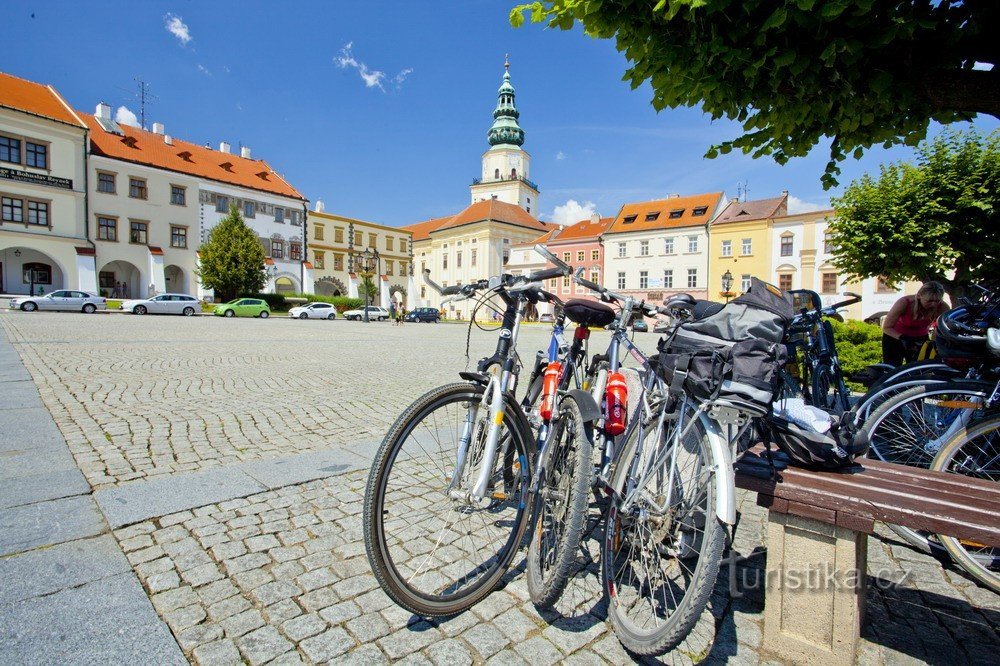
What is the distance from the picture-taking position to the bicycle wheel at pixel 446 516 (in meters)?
1.96

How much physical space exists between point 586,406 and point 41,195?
5001 centimetres

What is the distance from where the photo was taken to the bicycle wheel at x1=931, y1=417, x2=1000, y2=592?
2412 millimetres

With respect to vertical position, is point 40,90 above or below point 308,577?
above

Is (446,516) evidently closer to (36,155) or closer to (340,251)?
(36,155)

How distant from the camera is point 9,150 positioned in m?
36.0

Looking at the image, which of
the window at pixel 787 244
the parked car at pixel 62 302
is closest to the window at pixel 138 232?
the parked car at pixel 62 302

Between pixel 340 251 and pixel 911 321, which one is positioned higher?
pixel 340 251

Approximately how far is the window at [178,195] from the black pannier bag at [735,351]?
174 feet

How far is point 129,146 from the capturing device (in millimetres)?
44125

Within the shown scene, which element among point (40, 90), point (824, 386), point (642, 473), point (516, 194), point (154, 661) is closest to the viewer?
point (154, 661)

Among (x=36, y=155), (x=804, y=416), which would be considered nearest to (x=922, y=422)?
(x=804, y=416)

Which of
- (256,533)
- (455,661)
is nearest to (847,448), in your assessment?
(455,661)

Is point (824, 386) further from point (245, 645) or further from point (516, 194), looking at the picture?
point (516, 194)

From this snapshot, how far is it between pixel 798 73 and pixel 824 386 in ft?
8.42
